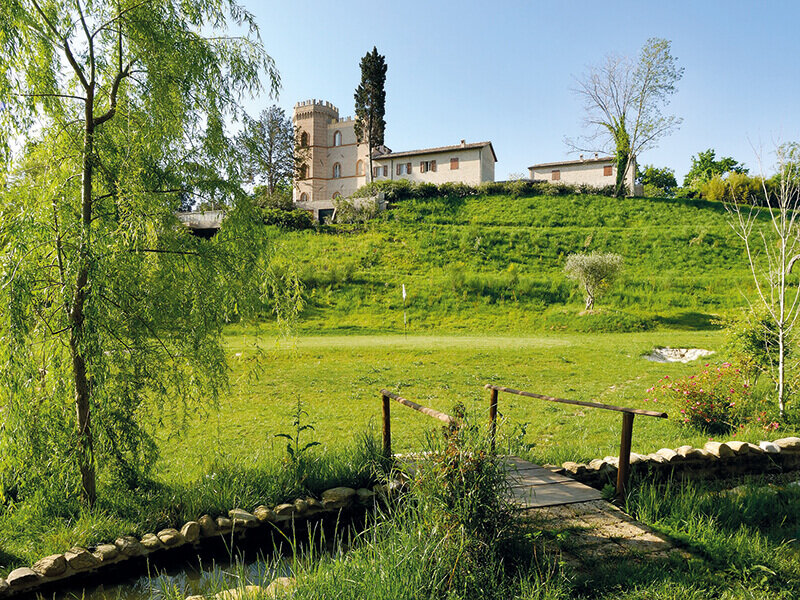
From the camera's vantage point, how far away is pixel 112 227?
504 cm

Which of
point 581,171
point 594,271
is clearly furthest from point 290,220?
point 581,171

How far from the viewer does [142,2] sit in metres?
5.21

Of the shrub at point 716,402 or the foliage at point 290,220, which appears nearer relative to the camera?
the shrub at point 716,402

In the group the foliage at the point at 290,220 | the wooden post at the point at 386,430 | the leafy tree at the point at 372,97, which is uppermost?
the leafy tree at the point at 372,97

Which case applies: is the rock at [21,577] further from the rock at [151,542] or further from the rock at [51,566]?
the rock at [151,542]

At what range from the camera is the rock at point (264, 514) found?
17.1 feet

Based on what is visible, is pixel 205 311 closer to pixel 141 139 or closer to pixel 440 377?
pixel 141 139

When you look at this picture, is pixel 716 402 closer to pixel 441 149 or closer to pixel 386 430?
pixel 386 430

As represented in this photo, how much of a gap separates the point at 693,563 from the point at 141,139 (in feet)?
20.7

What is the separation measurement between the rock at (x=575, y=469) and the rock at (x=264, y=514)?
328 centimetres

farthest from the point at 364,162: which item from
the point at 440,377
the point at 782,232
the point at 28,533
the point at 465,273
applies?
the point at 28,533

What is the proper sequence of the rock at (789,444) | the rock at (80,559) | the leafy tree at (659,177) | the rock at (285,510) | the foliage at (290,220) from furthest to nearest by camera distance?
the leafy tree at (659,177) → the foliage at (290,220) → the rock at (789,444) → the rock at (285,510) → the rock at (80,559)

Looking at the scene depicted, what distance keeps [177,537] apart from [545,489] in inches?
141

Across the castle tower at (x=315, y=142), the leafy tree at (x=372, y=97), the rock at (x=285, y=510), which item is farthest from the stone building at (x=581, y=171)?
the rock at (x=285, y=510)
